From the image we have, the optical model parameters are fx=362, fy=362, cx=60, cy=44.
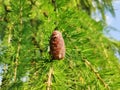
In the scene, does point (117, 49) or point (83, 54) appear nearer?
point (83, 54)

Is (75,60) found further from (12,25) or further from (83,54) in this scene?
(12,25)

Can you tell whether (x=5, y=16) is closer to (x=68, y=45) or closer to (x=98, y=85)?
(x=68, y=45)

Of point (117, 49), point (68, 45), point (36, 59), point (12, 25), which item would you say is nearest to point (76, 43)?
point (68, 45)

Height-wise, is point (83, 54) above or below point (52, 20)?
below

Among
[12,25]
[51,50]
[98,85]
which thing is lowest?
[98,85]

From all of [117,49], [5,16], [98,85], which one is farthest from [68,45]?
[117,49]

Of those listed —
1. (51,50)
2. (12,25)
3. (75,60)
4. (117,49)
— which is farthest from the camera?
(117,49)

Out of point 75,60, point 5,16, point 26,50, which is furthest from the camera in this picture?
point 5,16

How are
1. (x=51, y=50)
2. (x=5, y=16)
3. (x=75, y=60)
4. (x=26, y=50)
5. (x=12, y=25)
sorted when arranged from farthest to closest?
(x=5, y=16) → (x=12, y=25) → (x=26, y=50) → (x=75, y=60) → (x=51, y=50)

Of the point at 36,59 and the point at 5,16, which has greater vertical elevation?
the point at 5,16
